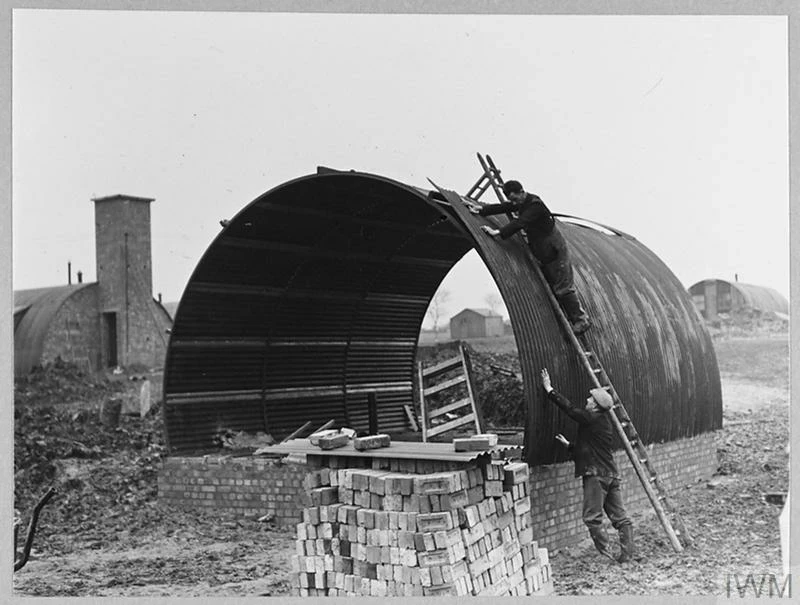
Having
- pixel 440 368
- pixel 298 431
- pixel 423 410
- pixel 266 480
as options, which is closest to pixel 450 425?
pixel 423 410

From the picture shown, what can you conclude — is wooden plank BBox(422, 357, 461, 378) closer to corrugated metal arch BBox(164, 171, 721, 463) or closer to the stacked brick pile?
corrugated metal arch BBox(164, 171, 721, 463)

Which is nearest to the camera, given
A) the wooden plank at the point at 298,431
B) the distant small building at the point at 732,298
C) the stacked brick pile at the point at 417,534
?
the stacked brick pile at the point at 417,534

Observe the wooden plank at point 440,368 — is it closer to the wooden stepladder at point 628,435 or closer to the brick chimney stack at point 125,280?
the wooden stepladder at point 628,435

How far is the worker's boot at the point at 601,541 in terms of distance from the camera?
10477mm

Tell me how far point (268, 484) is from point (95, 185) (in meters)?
4.64

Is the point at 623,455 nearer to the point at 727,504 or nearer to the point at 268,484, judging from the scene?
the point at 727,504

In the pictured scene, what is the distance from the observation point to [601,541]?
10.5 meters

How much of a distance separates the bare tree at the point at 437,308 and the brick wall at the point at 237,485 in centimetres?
1185

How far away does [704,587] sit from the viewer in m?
10.3

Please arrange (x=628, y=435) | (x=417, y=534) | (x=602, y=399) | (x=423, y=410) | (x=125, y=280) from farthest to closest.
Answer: (x=125, y=280) < (x=628, y=435) < (x=423, y=410) < (x=602, y=399) < (x=417, y=534)

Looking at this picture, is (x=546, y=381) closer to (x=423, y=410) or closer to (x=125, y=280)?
(x=423, y=410)

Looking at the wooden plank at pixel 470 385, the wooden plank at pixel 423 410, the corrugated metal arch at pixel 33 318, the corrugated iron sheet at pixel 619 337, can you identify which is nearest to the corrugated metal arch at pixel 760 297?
the corrugated iron sheet at pixel 619 337

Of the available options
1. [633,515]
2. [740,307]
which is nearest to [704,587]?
[633,515]

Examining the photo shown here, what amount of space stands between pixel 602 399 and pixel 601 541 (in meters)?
1.46
